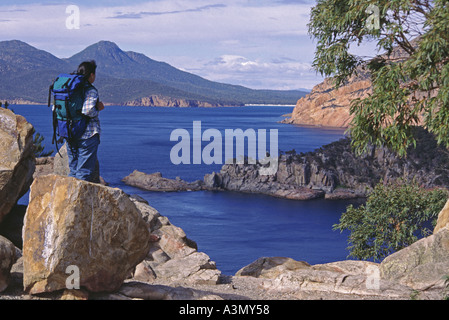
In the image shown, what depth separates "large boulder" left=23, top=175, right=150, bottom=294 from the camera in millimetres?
9828

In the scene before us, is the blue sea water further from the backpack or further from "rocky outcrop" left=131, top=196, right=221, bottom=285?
the backpack

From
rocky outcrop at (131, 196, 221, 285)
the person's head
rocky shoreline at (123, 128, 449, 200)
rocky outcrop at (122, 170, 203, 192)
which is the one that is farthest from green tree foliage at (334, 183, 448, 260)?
rocky shoreline at (123, 128, 449, 200)

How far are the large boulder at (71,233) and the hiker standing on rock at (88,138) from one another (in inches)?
47.4

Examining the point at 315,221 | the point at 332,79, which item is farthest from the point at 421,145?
the point at 332,79

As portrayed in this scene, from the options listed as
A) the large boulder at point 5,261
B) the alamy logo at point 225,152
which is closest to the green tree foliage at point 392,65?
the large boulder at point 5,261

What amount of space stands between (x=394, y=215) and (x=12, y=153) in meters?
20.9

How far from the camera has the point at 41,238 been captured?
32.6 ft

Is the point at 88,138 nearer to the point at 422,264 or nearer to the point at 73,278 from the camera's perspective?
the point at 73,278

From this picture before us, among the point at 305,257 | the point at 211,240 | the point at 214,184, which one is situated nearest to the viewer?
the point at 305,257

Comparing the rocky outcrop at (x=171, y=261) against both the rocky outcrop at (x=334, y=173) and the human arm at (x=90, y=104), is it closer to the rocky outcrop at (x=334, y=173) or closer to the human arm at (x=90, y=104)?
the human arm at (x=90, y=104)

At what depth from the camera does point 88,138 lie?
36.8 feet

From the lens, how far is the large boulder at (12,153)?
14336mm

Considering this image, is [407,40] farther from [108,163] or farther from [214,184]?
[108,163]
